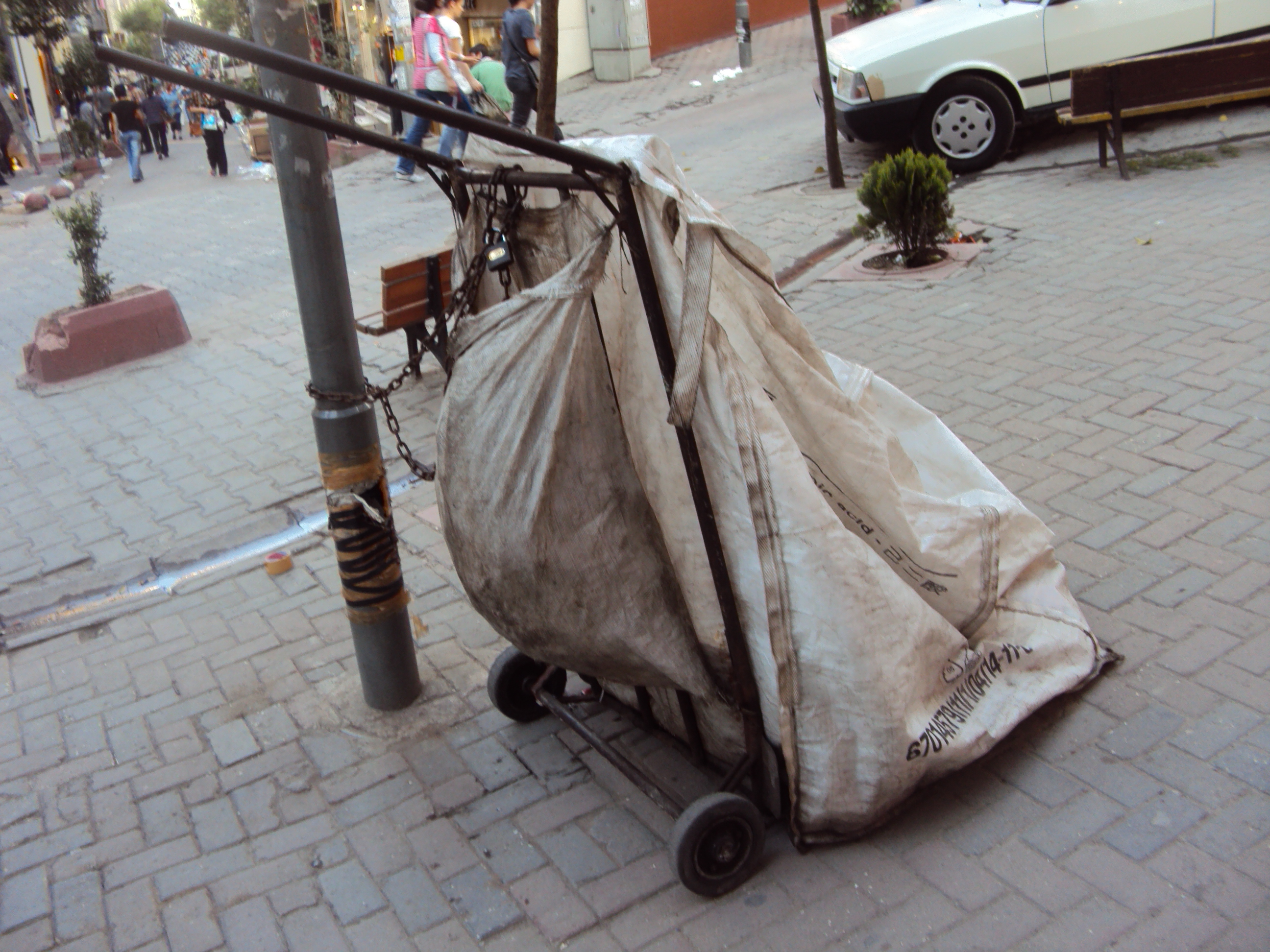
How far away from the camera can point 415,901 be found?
2.81m

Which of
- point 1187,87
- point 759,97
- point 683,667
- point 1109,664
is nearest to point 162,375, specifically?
point 683,667

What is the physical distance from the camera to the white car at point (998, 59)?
8.86 meters

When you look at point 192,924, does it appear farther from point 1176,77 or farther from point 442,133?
point 442,133

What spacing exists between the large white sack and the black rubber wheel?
23.1 ft

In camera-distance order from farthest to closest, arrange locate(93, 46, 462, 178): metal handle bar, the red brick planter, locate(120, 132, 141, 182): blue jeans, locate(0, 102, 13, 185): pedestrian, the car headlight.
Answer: locate(0, 102, 13, 185): pedestrian
locate(120, 132, 141, 182): blue jeans
the car headlight
the red brick planter
locate(93, 46, 462, 178): metal handle bar

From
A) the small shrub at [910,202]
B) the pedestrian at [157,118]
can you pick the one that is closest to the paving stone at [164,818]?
the small shrub at [910,202]

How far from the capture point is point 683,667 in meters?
2.75

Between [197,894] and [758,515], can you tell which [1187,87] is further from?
[197,894]

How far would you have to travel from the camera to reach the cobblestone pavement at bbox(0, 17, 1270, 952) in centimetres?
268

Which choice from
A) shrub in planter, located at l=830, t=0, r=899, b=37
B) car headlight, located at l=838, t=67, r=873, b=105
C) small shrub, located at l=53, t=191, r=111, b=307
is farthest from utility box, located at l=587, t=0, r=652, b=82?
small shrub, located at l=53, t=191, r=111, b=307

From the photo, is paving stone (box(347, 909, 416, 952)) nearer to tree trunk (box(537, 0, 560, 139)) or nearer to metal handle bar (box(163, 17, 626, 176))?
metal handle bar (box(163, 17, 626, 176))

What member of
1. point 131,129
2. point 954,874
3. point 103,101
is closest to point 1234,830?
point 954,874

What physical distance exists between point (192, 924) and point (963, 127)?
8.45 meters

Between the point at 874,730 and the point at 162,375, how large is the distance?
20.0 feet
